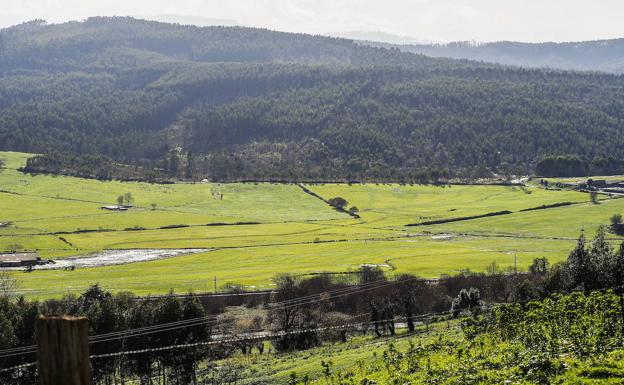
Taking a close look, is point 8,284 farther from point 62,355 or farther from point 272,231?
point 62,355

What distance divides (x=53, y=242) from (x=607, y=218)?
111558 millimetres

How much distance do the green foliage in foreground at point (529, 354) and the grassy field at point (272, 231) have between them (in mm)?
56391

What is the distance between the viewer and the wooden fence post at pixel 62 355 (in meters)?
5.94

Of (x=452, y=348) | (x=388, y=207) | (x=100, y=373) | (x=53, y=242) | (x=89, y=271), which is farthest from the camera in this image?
(x=388, y=207)

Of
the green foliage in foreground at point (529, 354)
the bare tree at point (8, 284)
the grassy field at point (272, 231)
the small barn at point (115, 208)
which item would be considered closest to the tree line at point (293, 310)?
the bare tree at point (8, 284)

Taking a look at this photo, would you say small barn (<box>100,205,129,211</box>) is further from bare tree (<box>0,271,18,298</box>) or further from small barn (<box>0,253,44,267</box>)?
bare tree (<box>0,271,18,298</box>)

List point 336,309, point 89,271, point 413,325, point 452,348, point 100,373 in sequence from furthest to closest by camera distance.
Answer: point 89,271
point 336,309
point 413,325
point 100,373
point 452,348

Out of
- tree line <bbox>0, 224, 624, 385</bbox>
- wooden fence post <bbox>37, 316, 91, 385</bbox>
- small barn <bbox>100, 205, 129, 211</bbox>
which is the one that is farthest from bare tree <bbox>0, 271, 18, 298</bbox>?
wooden fence post <bbox>37, 316, 91, 385</bbox>

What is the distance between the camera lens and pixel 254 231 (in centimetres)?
14712

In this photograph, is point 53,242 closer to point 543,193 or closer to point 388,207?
point 388,207

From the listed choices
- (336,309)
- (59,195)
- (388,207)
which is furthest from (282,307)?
(59,195)

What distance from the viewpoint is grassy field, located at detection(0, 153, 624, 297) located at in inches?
4107

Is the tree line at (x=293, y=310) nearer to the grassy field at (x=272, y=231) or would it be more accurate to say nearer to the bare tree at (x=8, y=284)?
the bare tree at (x=8, y=284)

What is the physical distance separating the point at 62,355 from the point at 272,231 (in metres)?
141
